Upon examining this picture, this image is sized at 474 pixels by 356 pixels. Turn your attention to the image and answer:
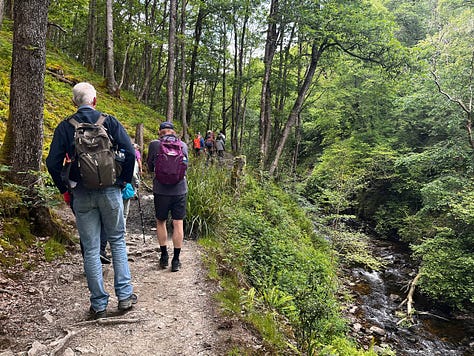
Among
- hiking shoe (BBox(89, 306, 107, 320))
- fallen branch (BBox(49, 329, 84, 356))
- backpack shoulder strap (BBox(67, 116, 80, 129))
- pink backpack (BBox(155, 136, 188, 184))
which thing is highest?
backpack shoulder strap (BBox(67, 116, 80, 129))

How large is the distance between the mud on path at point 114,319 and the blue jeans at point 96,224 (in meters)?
0.32

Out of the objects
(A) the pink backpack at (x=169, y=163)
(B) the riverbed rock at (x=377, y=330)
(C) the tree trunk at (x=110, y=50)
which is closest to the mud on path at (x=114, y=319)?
(A) the pink backpack at (x=169, y=163)

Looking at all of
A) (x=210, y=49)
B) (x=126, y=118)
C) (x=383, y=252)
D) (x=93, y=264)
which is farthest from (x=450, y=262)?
(x=210, y=49)

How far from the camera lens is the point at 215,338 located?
3176 millimetres

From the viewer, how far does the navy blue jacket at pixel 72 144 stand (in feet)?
9.62

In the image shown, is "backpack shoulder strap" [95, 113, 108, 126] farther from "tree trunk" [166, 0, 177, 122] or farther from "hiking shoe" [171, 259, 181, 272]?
"tree trunk" [166, 0, 177, 122]

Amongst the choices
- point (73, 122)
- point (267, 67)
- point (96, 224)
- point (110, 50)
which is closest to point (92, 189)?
point (96, 224)

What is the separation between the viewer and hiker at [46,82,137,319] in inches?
116

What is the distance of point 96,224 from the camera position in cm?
314

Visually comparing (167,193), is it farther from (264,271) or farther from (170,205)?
(264,271)

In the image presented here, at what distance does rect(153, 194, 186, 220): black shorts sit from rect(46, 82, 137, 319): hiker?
1.24 meters

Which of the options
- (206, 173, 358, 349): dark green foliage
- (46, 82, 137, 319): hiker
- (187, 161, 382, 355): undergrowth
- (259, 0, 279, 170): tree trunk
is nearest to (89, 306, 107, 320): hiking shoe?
(46, 82, 137, 319): hiker

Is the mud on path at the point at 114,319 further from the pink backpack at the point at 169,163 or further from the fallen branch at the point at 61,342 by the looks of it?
the pink backpack at the point at 169,163

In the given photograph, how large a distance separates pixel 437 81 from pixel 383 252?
7.75 meters
